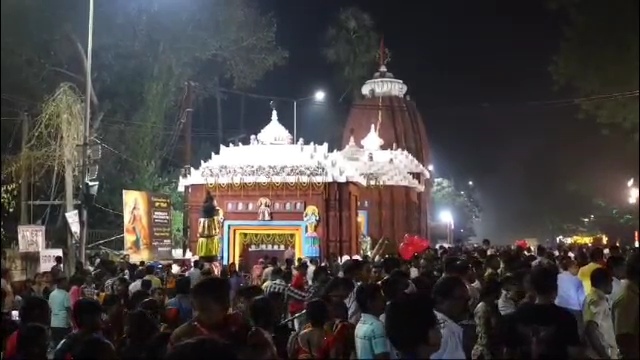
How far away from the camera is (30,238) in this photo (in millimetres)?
15492

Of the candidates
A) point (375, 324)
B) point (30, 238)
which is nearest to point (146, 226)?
point (30, 238)

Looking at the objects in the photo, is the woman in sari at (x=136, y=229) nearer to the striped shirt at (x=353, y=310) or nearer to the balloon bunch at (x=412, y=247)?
the balloon bunch at (x=412, y=247)

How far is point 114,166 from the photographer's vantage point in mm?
28641

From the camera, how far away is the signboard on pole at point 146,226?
18.5 meters

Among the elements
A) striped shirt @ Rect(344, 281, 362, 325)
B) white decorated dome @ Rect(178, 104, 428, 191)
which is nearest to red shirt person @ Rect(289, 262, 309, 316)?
striped shirt @ Rect(344, 281, 362, 325)

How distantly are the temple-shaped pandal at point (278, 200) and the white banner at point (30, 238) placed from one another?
8.83 m

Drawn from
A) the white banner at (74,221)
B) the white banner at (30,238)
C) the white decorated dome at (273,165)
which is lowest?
the white banner at (30,238)

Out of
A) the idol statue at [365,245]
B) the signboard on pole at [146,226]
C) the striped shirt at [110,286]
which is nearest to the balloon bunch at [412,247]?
the idol statue at [365,245]

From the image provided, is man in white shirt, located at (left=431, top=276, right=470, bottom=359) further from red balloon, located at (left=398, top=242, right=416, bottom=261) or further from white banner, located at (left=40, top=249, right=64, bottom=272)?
red balloon, located at (left=398, top=242, right=416, bottom=261)

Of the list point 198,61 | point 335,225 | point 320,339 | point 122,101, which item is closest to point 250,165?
point 335,225

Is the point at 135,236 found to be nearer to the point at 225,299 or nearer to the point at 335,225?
the point at 335,225

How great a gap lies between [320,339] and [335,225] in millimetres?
18367

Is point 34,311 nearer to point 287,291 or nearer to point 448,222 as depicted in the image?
point 287,291

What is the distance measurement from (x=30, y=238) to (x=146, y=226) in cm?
390
